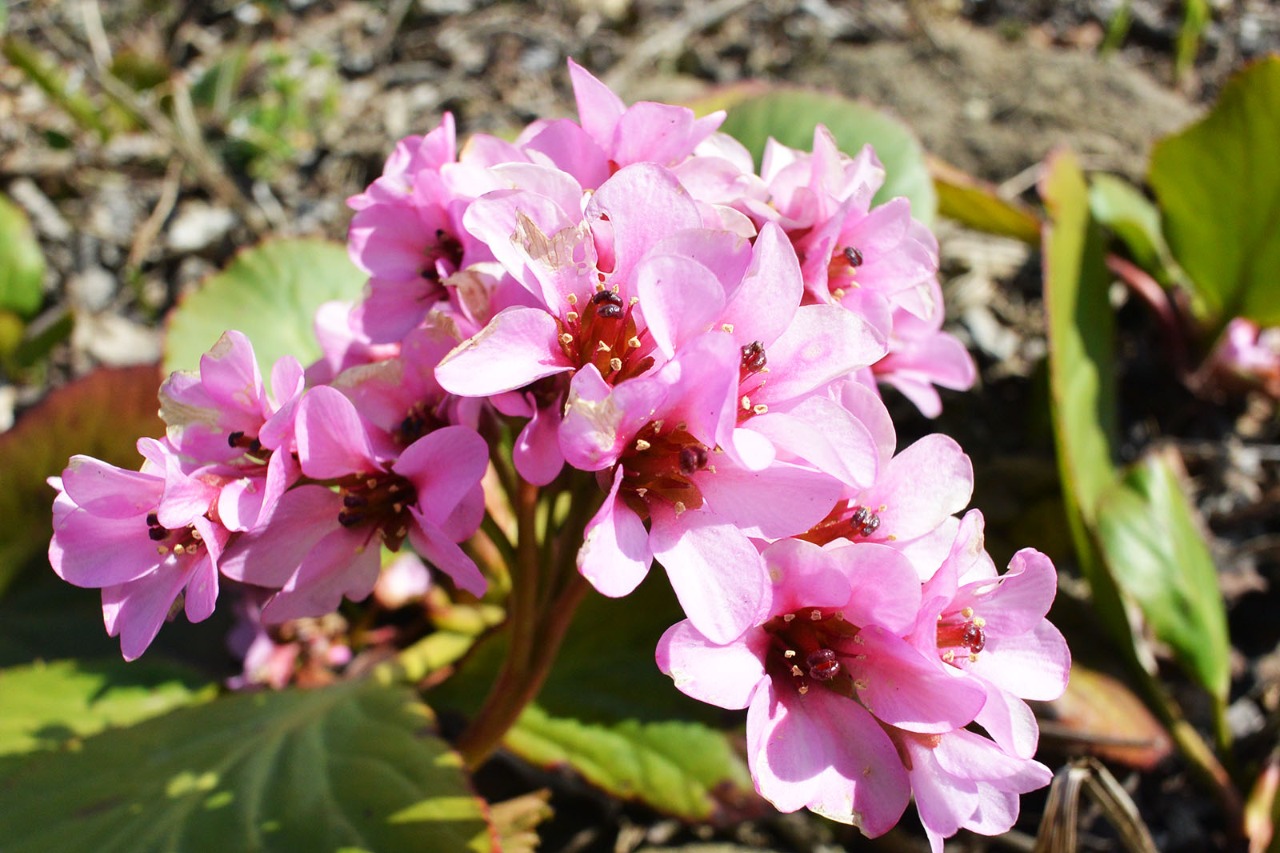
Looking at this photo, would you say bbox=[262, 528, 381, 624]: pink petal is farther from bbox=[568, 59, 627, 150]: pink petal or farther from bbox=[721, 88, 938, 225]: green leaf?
bbox=[721, 88, 938, 225]: green leaf

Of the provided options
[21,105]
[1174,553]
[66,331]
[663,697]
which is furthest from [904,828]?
[21,105]

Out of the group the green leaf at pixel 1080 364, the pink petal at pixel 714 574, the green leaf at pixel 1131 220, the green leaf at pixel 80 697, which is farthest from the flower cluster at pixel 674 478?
the green leaf at pixel 1131 220

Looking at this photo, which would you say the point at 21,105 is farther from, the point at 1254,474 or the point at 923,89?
the point at 1254,474

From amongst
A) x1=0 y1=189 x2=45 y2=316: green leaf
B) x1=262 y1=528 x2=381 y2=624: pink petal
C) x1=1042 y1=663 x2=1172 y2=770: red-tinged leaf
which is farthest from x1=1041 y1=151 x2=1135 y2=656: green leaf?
x1=0 y1=189 x2=45 y2=316: green leaf

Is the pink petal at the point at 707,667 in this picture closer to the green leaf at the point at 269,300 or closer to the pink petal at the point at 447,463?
the pink petal at the point at 447,463

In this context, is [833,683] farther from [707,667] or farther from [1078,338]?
[1078,338]

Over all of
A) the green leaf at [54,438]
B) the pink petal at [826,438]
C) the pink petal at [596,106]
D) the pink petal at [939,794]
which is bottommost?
the green leaf at [54,438]
